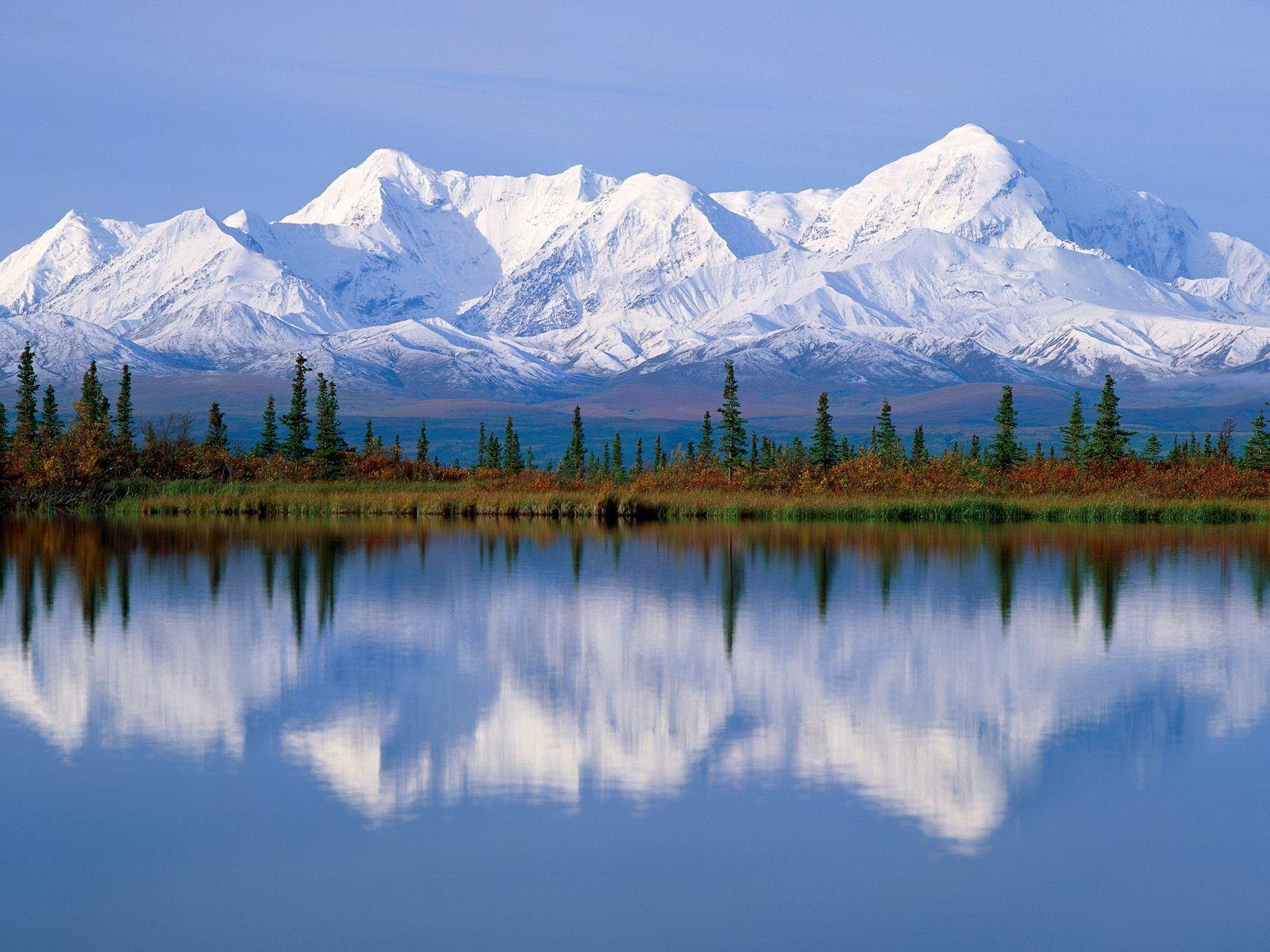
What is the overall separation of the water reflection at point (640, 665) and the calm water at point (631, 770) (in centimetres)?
11

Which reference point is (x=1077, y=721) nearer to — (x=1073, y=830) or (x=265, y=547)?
(x=1073, y=830)

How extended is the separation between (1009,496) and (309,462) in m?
38.2

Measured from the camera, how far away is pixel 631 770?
58.7ft

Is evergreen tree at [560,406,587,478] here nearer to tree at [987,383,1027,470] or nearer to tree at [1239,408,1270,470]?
tree at [987,383,1027,470]

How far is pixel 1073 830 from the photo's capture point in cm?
1577

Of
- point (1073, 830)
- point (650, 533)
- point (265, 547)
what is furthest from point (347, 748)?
point (650, 533)

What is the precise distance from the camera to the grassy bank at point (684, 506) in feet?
231

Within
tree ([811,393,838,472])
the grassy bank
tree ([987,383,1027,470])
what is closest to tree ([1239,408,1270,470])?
the grassy bank

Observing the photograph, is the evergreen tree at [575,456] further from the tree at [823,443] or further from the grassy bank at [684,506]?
the grassy bank at [684,506]

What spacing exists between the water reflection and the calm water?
0.11 meters

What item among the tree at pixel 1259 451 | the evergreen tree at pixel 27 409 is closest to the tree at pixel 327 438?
the evergreen tree at pixel 27 409

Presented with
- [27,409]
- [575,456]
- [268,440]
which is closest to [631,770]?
[27,409]

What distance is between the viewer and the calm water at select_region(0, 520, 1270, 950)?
13.4 meters

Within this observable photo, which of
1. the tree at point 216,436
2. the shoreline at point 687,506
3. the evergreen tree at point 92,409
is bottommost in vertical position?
the shoreline at point 687,506
